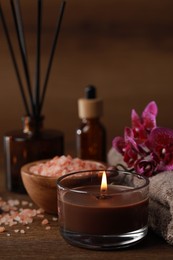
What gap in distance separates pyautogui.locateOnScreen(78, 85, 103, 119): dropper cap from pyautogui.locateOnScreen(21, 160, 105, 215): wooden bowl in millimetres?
221

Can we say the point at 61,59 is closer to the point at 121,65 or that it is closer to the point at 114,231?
the point at 121,65

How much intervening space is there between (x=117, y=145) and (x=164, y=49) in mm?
549

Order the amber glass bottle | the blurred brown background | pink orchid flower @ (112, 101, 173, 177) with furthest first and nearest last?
the blurred brown background → the amber glass bottle → pink orchid flower @ (112, 101, 173, 177)

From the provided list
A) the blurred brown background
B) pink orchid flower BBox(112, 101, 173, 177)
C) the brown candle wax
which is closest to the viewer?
the brown candle wax

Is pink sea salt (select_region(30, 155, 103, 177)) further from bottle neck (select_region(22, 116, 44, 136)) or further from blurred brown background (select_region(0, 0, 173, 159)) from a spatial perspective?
blurred brown background (select_region(0, 0, 173, 159))

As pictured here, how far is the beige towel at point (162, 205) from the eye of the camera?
2.56 feet

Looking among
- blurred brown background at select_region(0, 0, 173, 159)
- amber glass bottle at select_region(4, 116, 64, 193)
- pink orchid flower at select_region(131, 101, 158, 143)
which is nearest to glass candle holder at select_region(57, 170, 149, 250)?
pink orchid flower at select_region(131, 101, 158, 143)

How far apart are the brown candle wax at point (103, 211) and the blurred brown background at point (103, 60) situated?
24.0 inches

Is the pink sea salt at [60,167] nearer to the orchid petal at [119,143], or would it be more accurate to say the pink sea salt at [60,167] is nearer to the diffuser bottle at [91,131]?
the orchid petal at [119,143]

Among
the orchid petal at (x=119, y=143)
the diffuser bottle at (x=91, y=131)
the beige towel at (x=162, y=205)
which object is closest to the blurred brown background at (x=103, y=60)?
the diffuser bottle at (x=91, y=131)

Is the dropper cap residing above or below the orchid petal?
above

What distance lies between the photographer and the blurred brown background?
1.42 m

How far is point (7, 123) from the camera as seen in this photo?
4.89ft

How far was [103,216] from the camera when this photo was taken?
753 millimetres
